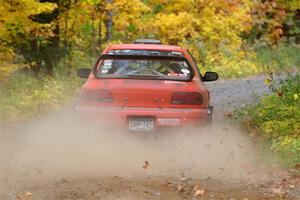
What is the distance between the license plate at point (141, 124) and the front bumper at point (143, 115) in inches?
2.2

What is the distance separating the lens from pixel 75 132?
29.4ft

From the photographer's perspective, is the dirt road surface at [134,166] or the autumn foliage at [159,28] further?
the autumn foliage at [159,28]

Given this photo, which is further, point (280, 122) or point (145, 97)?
point (280, 122)

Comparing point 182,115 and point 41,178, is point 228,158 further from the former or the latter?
point 41,178

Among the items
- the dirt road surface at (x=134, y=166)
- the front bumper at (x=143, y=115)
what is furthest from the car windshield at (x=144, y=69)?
Result: the dirt road surface at (x=134, y=166)

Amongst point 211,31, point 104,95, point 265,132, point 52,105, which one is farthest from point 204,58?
point 104,95

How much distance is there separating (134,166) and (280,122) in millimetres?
2853

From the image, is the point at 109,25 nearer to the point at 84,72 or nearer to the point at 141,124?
the point at 84,72

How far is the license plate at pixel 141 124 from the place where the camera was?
8.73 metres

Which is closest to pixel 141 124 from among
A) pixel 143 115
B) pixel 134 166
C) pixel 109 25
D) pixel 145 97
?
pixel 143 115

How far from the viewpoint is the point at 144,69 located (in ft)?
31.3

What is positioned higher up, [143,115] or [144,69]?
[144,69]

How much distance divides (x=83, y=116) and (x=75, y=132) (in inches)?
11.8

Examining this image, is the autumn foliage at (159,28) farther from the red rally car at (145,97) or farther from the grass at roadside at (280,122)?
the red rally car at (145,97)
